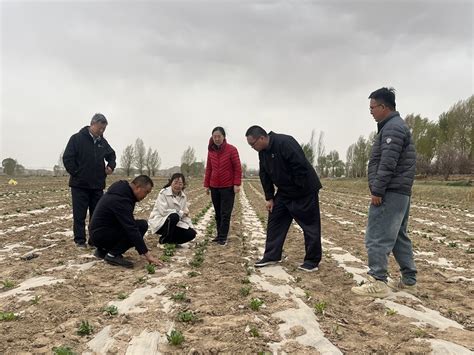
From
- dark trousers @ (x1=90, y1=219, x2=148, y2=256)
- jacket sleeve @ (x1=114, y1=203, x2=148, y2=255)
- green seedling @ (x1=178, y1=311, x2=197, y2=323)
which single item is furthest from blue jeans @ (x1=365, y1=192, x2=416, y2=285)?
dark trousers @ (x1=90, y1=219, x2=148, y2=256)

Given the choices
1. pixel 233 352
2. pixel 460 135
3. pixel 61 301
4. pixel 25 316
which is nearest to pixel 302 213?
pixel 233 352

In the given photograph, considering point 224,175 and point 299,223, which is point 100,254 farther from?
point 299,223

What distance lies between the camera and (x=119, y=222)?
545 cm

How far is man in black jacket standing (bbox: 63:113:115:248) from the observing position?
21.7ft

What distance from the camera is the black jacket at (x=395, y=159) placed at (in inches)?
163

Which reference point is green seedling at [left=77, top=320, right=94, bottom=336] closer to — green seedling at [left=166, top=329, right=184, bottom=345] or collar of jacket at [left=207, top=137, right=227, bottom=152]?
green seedling at [left=166, top=329, right=184, bottom=345]

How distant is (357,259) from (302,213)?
70.8 inches

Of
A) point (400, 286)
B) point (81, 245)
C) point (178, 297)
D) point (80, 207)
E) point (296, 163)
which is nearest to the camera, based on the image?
point (178, 297)

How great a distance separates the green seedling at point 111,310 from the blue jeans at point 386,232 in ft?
10.3

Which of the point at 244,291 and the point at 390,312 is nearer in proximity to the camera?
the point at 390,312

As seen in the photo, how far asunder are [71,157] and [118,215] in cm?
218

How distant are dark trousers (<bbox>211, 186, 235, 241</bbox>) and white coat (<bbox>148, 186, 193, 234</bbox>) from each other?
0.78 metres

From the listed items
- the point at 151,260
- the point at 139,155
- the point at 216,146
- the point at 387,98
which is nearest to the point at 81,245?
the point at 151,260

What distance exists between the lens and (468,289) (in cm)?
464
